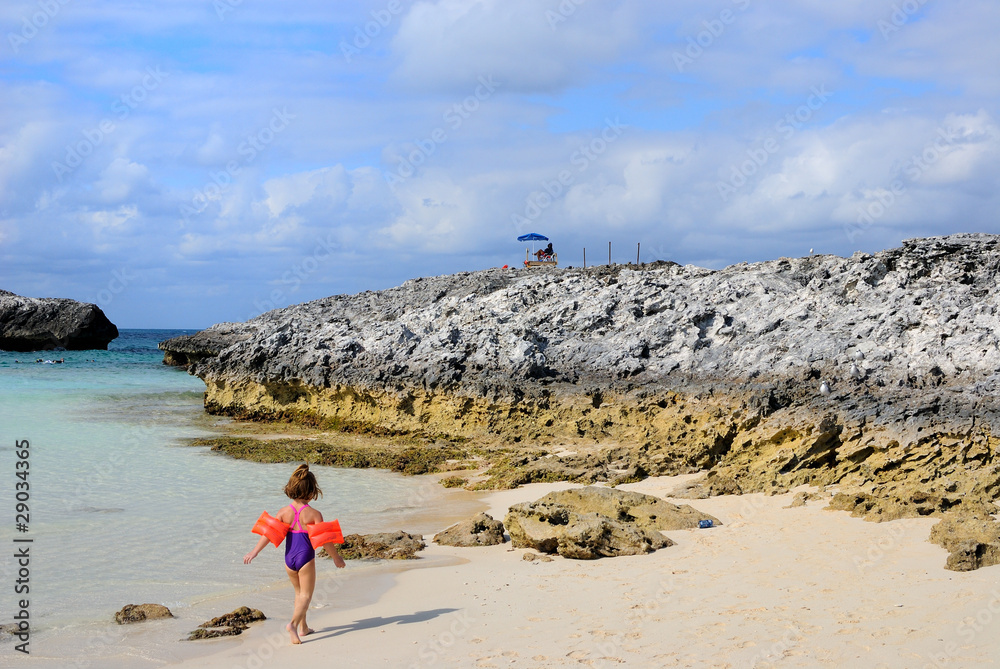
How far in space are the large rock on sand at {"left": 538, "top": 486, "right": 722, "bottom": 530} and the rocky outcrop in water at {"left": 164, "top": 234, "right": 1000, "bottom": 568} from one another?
195cm

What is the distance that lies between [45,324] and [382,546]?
63.3 metres

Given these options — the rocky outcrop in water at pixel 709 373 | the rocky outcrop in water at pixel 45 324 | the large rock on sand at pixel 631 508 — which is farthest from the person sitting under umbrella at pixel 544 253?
the rocky outcrop in water at pixel 45 324

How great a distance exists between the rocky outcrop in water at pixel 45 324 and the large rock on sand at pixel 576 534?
63.8 m

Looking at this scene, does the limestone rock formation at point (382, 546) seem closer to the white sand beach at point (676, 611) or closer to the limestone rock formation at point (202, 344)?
the white sand beach at point (676, 611)

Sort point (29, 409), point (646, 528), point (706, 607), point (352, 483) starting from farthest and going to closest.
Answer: point (29, 409), point (352, 483), point (646, 528), point (706, 607)

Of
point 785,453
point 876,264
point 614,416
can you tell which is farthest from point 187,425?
point 876,264

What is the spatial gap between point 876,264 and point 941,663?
13.0 m

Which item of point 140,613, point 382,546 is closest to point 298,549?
point 140,613

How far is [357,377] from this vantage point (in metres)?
21.6

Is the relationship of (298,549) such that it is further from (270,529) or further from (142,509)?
(142,509)

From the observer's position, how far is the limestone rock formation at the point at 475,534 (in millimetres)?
9391

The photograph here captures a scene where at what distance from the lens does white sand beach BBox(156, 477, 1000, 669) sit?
5688 millimetres

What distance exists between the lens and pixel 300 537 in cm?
649

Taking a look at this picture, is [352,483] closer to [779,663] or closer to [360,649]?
[360,649]
